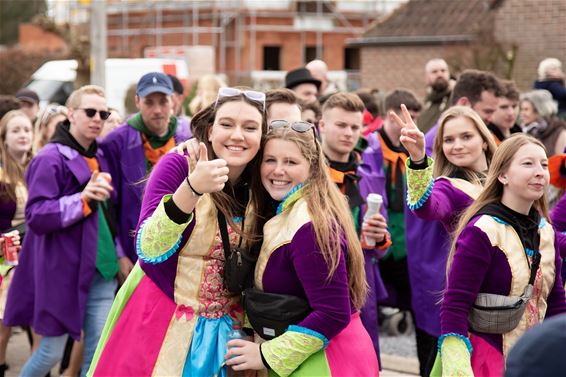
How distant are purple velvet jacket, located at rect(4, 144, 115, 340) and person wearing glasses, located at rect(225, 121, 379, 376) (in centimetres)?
255

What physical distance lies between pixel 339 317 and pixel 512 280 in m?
0.92

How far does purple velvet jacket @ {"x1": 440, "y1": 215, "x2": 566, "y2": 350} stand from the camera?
4.43m

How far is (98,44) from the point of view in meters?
13.9

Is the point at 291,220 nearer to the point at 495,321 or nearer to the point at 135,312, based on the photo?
the point at 135,312

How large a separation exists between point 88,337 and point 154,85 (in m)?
1.81

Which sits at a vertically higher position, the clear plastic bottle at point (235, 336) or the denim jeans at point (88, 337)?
the clear plastic bottle at point (235, 336)

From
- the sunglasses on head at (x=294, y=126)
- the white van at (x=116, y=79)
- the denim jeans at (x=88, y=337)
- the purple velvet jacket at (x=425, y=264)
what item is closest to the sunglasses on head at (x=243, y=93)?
the sunglasses on head at (x=294, y=126)

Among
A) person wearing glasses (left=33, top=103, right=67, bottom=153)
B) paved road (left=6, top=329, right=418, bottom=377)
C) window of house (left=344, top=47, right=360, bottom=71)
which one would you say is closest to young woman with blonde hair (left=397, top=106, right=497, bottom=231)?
paved road (left=6, top=329, right=418, bottom=377)

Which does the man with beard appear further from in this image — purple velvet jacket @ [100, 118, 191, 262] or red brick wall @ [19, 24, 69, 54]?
red brick wall @ [19, 24, 69, 54]

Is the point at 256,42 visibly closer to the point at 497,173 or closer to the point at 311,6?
the point at 311,6

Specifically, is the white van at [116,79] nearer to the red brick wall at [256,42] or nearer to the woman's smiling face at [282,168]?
the woman's smiling face at [282,168]

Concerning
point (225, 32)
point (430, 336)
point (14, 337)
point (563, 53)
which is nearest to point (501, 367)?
point (430, 336)

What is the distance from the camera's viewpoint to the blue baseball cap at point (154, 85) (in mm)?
7145

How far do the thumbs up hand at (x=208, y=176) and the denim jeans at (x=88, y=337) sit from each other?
316 cm
